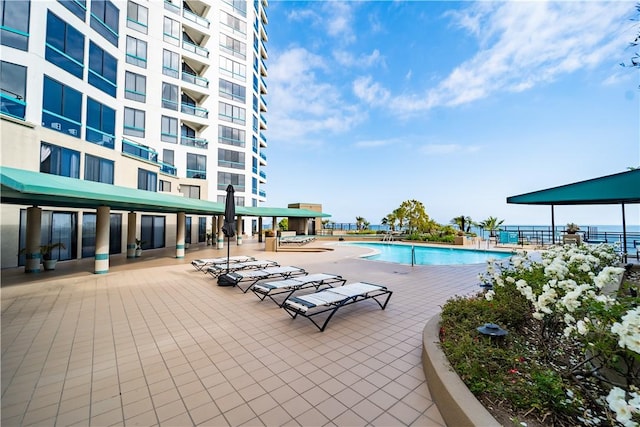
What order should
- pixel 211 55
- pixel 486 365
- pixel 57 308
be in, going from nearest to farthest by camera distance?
pixel 486 365
pixel 57 308
pixel 211 55

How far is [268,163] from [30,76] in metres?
31.2

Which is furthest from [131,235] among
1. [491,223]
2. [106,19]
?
[491,223]

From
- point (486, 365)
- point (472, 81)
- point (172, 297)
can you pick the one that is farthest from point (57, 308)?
point (472, 81)

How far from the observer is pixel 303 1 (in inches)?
709

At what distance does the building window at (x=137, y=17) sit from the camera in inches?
742

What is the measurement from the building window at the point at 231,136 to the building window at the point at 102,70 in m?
12.3

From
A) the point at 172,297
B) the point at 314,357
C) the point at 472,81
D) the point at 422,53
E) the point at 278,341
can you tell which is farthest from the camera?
the point at 422,53

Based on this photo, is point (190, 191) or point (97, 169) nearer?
point (97, 169)

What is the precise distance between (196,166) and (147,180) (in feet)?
28.7

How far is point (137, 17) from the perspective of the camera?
19.1 meters

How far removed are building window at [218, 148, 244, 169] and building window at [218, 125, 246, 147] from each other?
94cm

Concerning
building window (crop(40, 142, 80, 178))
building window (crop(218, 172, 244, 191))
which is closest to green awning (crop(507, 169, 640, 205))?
building window (crop(40, 142, 80, 178))

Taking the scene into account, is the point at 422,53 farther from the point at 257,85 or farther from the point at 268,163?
the point at 268,163

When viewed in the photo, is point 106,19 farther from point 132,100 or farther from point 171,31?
point 171,31
